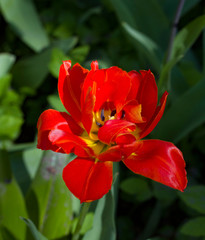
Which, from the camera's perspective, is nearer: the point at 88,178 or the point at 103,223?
the point at 88,178

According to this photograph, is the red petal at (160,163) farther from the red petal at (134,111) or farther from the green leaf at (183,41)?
the green leaf at (183,41)

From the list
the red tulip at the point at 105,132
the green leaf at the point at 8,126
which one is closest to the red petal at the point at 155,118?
the red tulip at the point at 105,132

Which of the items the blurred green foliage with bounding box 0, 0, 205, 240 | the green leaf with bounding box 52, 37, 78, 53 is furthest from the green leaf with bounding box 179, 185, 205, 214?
the green leaf with bounding box 52, 37, 78, 53

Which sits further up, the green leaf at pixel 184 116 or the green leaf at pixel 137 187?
the green leaf at pixel 184 116

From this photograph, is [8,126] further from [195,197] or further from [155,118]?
[155,118]

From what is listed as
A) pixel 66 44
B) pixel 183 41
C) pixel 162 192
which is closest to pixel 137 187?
pixel 162 192

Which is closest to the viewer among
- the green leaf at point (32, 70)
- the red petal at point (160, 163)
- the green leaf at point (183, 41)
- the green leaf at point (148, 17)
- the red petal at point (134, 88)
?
the red petal at point (160, 163)
